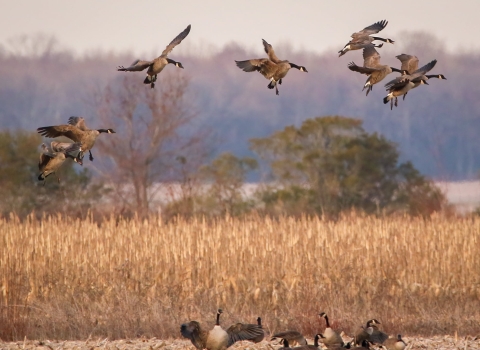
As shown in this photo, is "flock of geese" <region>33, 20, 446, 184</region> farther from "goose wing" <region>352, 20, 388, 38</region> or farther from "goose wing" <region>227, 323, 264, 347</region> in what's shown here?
"goose wing" <region>227, 323, 264, 347</region>

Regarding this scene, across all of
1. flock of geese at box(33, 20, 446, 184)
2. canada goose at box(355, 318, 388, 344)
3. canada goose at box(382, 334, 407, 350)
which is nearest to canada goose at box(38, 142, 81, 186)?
flock of geese at box(33, 20, 446, 184)

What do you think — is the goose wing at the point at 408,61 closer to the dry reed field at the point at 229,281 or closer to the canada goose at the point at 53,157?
the canada goose at the point at 53,157

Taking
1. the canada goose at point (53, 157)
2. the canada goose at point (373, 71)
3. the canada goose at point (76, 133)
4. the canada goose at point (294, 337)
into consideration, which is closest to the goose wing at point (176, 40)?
the canada goose at point (76, 133)

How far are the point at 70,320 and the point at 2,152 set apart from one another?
91.2ft

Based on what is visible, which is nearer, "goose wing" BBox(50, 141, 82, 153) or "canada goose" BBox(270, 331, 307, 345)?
"goose wing" BBox(50, 141, 82, 153)

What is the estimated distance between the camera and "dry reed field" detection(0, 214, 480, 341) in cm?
1251

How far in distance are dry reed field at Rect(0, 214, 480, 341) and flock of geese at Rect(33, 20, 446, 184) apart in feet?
14.9

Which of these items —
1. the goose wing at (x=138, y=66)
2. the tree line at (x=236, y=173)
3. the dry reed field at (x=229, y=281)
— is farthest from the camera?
the tree line at (x=236, y=173)

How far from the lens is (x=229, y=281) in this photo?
14070 mm

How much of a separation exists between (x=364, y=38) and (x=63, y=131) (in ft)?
10.1

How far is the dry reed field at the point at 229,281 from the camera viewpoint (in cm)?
1251

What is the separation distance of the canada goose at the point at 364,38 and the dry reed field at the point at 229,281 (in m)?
4.57

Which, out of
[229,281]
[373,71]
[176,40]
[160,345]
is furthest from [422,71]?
[229,281]

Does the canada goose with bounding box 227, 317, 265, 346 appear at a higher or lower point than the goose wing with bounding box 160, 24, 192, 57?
lower
